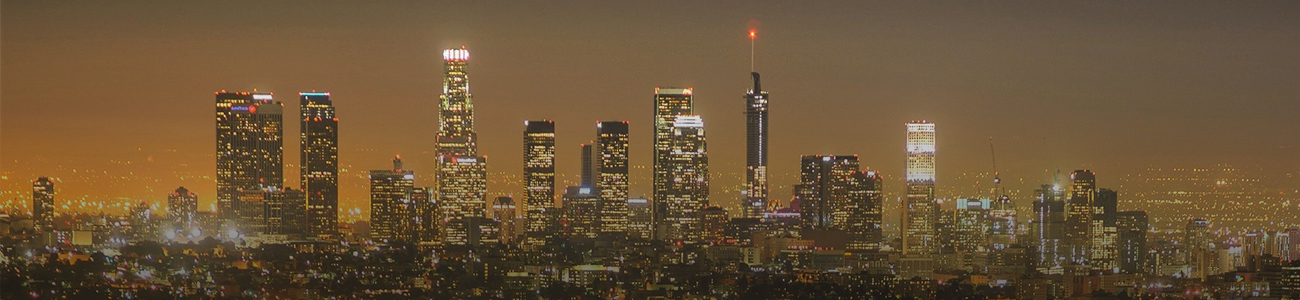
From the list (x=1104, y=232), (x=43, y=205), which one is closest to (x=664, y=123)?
(x=1104, y=232)

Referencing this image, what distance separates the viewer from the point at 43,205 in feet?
137

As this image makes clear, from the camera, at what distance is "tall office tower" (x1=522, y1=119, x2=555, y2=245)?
6475 cm

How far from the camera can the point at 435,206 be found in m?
61.7

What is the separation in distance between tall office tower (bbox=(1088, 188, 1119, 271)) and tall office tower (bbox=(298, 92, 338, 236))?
18545 mm

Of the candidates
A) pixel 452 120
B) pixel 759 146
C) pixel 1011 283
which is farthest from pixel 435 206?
pixel 1011 283

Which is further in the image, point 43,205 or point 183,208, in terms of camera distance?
point 183,208

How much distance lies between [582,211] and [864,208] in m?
8.05

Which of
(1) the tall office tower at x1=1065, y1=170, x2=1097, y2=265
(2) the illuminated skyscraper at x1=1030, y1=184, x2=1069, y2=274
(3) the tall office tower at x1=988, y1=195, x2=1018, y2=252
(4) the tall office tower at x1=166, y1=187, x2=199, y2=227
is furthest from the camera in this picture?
(3) the tall office tower at x1=988, y1=195, x2=1018, y2=252

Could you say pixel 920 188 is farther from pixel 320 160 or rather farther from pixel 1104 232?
pixel 320 160

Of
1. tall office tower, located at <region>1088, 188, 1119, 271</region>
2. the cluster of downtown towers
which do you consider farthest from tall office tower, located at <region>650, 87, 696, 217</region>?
tall office tower, located at <region>1088, 188, 1119, 271</region>

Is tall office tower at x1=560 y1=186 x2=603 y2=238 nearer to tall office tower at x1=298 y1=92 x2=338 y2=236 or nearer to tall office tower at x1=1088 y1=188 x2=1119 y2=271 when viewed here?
tall office tower at x1=298 y1=92 x2=338 y2=236

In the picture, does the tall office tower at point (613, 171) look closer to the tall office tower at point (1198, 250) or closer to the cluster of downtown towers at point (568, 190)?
the cluster of downtown towers at point (568, 190)

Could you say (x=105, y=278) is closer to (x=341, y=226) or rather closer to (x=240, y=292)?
(x=240, y=292)

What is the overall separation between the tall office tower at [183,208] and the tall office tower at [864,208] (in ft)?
60.9
